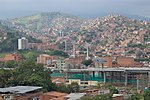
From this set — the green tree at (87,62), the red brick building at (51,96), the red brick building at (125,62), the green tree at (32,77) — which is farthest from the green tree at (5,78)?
the green tree at (87,62)

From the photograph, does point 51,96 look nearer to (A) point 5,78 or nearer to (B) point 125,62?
(A) point 5,78

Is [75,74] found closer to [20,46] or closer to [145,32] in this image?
[20,46]

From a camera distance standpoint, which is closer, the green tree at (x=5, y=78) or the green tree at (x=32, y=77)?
the green tree at (x=5, y=78)

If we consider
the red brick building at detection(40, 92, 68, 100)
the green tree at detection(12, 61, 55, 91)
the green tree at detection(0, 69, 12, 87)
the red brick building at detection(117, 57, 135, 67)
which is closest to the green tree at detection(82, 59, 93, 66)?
the red brick building at detection(117, 57, 135, 67)

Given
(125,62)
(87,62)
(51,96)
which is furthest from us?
(87,62)

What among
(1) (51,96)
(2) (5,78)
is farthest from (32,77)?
(1) (51,96)

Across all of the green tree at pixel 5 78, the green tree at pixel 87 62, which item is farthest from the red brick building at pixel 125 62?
the green tree at pixel 5 78

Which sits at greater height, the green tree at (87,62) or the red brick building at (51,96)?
the green tree at (87,62)

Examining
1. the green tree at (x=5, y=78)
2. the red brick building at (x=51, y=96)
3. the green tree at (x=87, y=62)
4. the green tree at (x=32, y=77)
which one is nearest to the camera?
the red brick building at (x=51, y=96)

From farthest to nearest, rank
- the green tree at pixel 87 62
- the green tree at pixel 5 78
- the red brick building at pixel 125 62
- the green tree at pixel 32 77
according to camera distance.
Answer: the green tree at pixel 87 62 → the red brick building at pixel 125 62 → the green tree at pixel 32 77 → the green tree at pixel 5 78

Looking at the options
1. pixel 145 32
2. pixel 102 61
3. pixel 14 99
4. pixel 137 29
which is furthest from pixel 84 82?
pixel 137 29

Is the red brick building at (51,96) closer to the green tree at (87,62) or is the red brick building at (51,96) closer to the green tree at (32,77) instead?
the green tree at (32,77)
